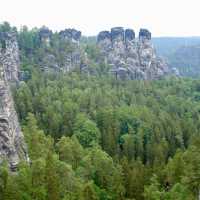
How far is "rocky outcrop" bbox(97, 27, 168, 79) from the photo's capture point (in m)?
140

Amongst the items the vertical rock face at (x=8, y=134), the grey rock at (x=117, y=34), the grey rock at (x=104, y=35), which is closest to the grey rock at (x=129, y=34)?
the grey rock at (x=117, y=34)

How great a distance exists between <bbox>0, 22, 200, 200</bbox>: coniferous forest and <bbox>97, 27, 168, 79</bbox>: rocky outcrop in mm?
6847

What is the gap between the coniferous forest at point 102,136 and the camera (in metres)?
45.7

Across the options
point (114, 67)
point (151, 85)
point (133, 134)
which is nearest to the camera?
point (133, 134)

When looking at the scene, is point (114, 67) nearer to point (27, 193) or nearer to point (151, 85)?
point (151, 85)

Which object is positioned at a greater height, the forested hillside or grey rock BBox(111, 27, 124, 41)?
grey rock BBox(111, 27, 124, 41)

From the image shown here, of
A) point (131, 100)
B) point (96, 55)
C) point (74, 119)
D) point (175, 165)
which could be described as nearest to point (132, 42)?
point (96, 55)

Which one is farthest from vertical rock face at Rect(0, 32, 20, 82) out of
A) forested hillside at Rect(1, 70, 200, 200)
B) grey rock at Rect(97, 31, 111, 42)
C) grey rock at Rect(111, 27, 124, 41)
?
grey rock at Rect(111, 27, 124, 41)

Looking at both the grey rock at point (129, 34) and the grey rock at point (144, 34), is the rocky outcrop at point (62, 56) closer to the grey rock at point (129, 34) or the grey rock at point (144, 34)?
the grey rock at point (129, 34)

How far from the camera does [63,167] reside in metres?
49.5

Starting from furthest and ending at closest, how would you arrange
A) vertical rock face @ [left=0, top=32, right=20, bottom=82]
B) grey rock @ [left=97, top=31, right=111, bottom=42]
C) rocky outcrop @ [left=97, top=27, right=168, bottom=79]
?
grey rock @ [left=97, top=31, right=111, bottom=42] < rocky outcrop @ [left=97, top=27, right=168, bottom=79] < vertical rock face @ [left=0, top=32, right=20, bottom=82]

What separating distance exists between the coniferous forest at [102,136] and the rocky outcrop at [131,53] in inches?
270

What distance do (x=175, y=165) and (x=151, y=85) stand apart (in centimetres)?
7484

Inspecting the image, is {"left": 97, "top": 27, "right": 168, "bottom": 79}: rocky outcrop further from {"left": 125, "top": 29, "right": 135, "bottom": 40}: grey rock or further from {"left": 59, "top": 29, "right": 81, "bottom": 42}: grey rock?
{"left": 59, "top": 29, "right": 81, "bottom": 42}: grey rock
